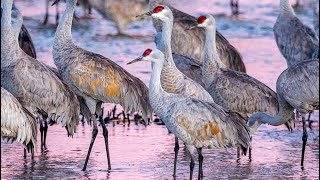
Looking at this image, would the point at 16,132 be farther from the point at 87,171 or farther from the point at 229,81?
the point at 229,81

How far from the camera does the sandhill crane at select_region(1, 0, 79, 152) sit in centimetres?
1180

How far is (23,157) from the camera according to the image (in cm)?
1180

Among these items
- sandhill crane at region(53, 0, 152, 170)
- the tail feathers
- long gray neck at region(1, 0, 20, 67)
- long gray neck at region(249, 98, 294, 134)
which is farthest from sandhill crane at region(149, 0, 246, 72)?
the tail feathers

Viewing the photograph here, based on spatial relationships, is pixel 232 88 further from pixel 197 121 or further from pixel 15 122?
pixel 15 122

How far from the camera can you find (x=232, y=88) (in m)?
12.4

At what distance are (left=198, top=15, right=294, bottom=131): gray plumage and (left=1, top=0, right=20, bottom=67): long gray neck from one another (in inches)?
80.9

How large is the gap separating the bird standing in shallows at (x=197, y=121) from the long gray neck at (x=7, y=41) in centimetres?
185

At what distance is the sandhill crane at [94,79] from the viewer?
464 inches

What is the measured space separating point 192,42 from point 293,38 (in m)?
1.39

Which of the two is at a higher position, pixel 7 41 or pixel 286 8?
pixel 286 8

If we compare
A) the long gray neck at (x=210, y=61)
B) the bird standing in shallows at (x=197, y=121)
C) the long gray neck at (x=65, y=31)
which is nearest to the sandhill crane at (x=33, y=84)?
the long gray neck at (x=65, y=31)

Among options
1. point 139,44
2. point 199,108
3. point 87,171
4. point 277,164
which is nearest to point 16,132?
point 87,171

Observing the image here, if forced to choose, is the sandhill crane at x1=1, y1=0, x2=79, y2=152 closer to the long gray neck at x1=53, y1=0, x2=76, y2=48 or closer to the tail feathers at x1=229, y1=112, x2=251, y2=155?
the long gray neck at x1=53, y1=0, x2=76, y2=48

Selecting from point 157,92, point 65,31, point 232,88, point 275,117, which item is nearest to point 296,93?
point 275,117
